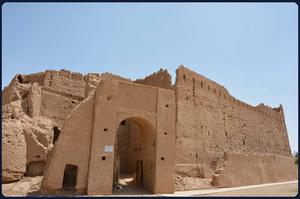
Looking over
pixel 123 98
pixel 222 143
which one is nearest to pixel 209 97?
pixel 222 143

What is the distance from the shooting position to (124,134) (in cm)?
2447

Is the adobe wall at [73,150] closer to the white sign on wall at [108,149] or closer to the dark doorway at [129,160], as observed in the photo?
the white sign on wall at [108,149]

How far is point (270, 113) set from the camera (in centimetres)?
3888

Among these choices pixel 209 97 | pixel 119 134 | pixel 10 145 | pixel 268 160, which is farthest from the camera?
pixel 268 160

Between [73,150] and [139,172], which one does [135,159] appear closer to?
[139,172]

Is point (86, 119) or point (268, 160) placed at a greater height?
point (86, 119)

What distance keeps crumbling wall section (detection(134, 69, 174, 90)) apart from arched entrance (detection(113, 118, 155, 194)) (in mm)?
3913

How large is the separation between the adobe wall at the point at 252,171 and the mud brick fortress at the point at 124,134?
0.27 feet

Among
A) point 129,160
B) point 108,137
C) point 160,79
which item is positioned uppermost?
point 160,79

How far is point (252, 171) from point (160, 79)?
1129 centimetres

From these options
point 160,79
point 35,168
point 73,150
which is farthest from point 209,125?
point 35,168

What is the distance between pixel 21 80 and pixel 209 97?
1542cm

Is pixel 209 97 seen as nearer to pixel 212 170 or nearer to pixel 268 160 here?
pixel 212 170

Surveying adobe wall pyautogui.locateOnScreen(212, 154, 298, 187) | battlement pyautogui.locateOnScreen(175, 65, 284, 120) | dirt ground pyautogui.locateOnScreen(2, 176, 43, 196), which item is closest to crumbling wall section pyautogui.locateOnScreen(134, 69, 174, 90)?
battlement pyautogui.locateOnScreen(175, 65, 284, 120)
